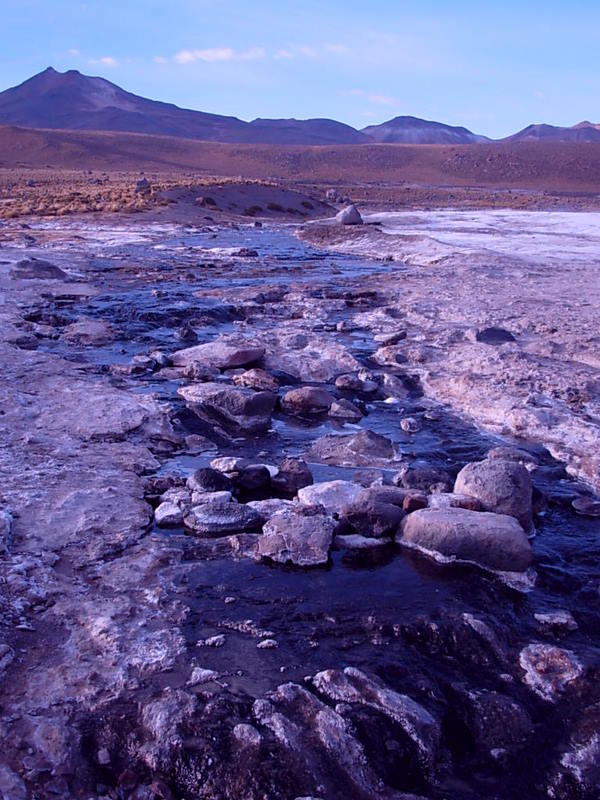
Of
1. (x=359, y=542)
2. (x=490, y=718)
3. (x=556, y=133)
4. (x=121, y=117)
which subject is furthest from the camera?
(x=556, y=133)

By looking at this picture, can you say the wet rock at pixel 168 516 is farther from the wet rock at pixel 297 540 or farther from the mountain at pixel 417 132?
the mountain at pixel 417 132

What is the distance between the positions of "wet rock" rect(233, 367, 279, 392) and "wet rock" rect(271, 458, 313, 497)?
2.21 meters

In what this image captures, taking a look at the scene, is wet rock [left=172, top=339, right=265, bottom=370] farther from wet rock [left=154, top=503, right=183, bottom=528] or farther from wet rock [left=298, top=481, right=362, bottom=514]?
wet rock [left=154, top=503, right=183, bottom=528]

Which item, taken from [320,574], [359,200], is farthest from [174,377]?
[359,200]

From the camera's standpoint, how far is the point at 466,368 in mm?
8016

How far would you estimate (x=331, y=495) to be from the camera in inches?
196

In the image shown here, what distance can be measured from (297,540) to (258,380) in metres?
3.41

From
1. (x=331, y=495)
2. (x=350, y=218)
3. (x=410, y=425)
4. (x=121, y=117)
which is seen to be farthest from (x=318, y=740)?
(x=121, y=117)

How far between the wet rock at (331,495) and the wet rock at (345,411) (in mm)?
1709

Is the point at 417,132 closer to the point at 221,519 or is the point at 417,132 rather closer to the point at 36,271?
the point at 36,271

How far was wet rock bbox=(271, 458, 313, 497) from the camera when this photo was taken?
5230mm

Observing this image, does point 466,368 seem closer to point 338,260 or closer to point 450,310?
point 450,310

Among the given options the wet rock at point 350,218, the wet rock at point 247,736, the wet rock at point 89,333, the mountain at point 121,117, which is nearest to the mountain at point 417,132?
the mountain at point 121,117

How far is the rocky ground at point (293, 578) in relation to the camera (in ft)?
A: 9.71
